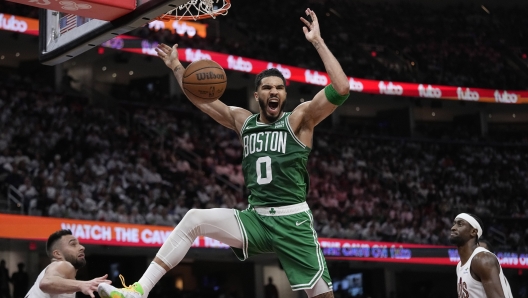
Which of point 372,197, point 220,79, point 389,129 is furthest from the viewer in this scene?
point 389,129

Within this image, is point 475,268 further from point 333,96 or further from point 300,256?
point 333,96

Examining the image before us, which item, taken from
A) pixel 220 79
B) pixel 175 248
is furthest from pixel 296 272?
pixel 220 79

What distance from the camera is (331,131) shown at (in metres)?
25.5

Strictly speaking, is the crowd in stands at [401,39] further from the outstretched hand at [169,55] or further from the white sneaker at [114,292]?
the white sneaker at [114,292]

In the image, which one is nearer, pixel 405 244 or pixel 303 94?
pixel 405 244

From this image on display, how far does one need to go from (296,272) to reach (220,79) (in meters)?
1.50

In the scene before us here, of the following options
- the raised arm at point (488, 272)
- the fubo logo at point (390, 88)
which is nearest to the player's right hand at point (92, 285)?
the raised arm at point (488, 272)

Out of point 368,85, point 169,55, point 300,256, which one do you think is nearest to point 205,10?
point 169,55

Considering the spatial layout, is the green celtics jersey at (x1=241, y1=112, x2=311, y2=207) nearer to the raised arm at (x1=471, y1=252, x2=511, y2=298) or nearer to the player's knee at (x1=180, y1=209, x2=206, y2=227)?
the player's knee at (x1=180, y1=209, x2=206, y2=227)

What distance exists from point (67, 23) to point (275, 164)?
219 centimetres

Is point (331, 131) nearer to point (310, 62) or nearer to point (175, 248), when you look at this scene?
point (310, 62)

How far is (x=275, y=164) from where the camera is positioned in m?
5.41

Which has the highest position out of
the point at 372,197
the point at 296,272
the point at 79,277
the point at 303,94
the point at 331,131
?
the point at 303,94

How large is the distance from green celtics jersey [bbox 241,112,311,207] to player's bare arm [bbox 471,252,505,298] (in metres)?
1.55
